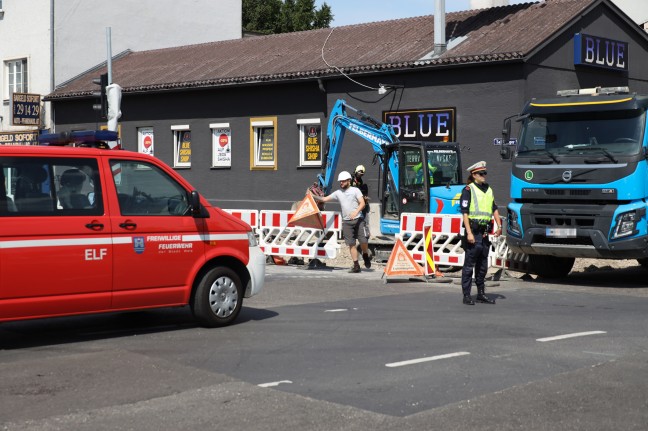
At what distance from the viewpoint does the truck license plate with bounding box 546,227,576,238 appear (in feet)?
53.0

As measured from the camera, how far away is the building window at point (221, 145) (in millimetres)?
34594

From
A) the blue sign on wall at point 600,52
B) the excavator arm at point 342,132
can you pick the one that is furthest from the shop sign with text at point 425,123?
the blue sign on wall at point 600,52

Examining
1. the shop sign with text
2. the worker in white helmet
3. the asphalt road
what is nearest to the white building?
the shop sign with text

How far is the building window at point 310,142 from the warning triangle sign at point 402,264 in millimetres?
15076

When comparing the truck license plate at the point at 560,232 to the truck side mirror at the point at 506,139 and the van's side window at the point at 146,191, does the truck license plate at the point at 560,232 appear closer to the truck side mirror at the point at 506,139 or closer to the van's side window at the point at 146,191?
the truck side mirror at the point at 506,139

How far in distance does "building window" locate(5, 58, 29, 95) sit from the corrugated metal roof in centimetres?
208

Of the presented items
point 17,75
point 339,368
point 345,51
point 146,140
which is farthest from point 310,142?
point 339,368

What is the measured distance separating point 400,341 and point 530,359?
59.4 inches

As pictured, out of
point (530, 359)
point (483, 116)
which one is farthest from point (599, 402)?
point (483, 116)

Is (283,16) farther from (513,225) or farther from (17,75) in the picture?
(513,225)

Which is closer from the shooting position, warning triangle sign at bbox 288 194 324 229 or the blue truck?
the blue truck

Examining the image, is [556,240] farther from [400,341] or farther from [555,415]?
[555,415]

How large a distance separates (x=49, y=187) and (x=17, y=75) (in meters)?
32.7

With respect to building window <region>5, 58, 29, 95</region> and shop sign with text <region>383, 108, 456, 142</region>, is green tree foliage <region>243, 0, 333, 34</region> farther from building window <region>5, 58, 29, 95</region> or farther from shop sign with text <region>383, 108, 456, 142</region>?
shop sign with text <region>383, 108, 456, 142</region>
